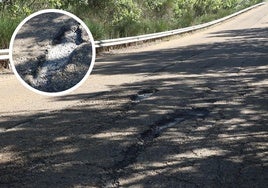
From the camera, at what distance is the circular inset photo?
12.6 feet

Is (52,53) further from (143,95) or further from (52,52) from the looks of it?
(143,95)

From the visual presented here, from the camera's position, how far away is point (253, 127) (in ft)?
20.6

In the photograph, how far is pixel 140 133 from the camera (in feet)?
19.5

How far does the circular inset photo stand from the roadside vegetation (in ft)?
35.1

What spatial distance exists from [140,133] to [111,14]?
19.8 meters

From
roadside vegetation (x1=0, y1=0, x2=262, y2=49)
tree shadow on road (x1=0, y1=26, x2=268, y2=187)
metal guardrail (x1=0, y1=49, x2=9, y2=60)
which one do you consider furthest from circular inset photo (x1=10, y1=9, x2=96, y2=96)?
roadside vegetation (x1=0, y1=0, x2=262, y2=49)

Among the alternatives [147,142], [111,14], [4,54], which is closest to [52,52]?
[147,142]

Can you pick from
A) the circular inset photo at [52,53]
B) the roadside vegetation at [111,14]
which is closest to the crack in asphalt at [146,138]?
the circular inset photo at [52,53]

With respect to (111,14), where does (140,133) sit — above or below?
below

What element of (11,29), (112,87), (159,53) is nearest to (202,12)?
(159,53)

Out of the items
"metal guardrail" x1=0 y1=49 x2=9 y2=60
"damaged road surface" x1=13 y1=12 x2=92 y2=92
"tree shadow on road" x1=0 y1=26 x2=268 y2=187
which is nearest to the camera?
"damaged road surface" x1=13 y1=12 x2=92 y2=92

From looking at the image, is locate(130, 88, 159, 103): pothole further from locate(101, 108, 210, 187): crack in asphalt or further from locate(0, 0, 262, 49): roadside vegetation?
locate(0, 0, 262, 49): roadside vegetation

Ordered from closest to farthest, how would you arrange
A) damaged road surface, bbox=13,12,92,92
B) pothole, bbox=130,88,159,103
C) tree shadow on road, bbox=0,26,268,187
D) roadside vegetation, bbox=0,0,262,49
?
damaged road surface, bbox=13,12,92,92 → tree shadow on road, bbox=0,26,268,187 → pothole, bbox=130,88,159,103 → roadside vegetation, bbox=0,0,262,49

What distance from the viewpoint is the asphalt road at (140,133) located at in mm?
4473
